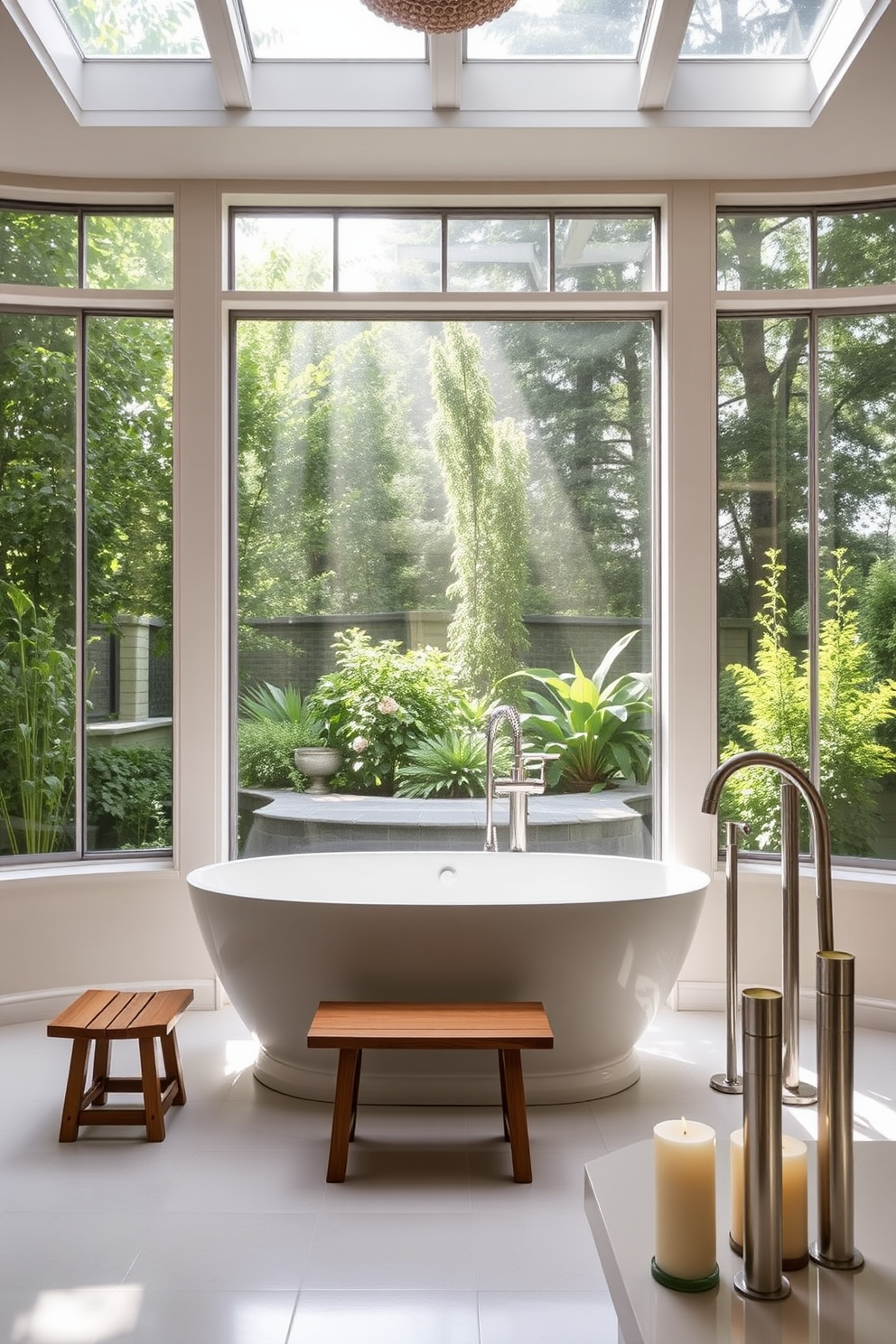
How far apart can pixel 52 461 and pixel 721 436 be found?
2.52 m

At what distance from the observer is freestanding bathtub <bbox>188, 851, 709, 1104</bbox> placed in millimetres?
2879

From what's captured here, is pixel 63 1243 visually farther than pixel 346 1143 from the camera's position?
No

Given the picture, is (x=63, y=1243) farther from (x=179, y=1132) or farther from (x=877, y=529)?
(x=877, y=529)

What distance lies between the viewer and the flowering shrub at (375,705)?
4180 millimetres

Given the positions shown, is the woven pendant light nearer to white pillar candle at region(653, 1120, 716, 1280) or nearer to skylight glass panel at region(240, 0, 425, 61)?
skylight glass panel at region(240, 0, 425, 61)

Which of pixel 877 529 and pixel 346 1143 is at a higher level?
pixel 877 529

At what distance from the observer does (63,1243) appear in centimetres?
226

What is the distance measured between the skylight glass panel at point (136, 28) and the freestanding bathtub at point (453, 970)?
265 cm

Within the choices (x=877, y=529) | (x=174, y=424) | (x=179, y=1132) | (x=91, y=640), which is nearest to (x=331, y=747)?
(x=91, y=640)

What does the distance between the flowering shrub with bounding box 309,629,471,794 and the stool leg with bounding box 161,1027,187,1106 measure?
Answer: 54.2 inches

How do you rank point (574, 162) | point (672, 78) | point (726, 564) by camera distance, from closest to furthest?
point (672, 78) → point (574, 162) → point (726, 564)

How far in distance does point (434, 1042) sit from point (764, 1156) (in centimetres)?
161

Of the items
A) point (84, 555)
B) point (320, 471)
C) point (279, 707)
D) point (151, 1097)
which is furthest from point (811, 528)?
point (151, 1097)

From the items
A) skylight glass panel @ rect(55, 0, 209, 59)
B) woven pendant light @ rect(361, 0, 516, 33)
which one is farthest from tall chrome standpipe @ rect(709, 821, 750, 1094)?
skylight glass panel @ rect(55, 0, 209, 59)
